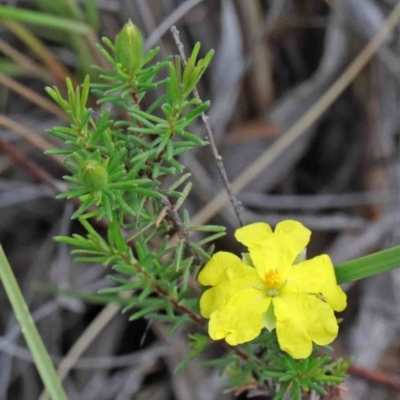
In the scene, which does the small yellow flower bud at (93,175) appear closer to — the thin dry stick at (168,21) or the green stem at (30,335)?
the green stem at (30,335)

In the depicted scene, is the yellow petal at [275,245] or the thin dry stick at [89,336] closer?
the yellow petal at [275,245]

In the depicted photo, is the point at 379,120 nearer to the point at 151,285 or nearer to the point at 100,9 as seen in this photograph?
the point at 100,9

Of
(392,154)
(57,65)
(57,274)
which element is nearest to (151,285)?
(57,274)

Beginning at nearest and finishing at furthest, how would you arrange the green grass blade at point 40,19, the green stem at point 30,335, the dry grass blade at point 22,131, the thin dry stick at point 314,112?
the green stem at point 30,335, the green grass blade at point 40,19, the dry grass blade at point 22,131, the thin dry stick at point 314,112

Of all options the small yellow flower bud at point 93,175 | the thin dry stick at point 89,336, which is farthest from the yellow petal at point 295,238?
the thin dry stick at point 89,336

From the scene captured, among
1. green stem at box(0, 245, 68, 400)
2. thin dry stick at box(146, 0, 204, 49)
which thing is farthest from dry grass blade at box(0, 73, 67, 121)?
green stem at box(0, 245, 68, 400)

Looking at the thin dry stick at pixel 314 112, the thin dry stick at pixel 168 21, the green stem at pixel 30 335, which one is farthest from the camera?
the thin dry stick at pixel 314 112

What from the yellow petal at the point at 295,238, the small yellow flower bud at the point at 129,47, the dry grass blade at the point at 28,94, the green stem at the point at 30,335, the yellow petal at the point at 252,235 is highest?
the small yellow flower bud at the point at 129,47
